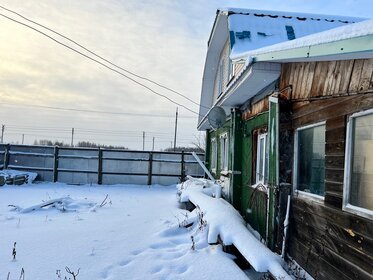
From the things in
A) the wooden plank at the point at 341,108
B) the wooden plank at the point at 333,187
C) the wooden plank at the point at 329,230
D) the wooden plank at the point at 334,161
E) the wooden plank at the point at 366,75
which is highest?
the wooden plank at the point at 366,75

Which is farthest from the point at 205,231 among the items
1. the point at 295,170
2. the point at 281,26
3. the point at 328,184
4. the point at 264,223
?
the point at 281,26

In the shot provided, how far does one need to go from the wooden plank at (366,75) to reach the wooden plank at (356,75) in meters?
0.04

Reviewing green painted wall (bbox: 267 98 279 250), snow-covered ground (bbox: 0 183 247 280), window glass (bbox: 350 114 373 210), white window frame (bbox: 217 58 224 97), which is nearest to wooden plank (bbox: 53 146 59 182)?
snow-covered ground (bbox: 0 183 247 280)

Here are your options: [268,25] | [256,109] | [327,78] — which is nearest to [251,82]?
[256,109]

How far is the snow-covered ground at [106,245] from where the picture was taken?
14.4 ft

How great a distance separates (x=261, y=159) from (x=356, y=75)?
3.77 meters

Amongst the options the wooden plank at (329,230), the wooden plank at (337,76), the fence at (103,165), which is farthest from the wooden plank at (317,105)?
the fence at (103,165)

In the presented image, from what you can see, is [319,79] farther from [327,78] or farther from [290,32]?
[290,32]

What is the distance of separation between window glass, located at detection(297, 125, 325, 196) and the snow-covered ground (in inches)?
52.7

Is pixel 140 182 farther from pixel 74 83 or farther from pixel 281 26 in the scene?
pixel 281 26

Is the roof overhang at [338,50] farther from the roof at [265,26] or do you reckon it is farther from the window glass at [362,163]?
the roof at [265,26]

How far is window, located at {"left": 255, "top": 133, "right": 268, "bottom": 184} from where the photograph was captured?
626 centimetres

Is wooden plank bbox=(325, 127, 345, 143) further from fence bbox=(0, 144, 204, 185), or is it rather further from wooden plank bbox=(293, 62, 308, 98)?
fence bbox=(0, 144, 204, 185)

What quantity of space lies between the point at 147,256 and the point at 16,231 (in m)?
2.86
